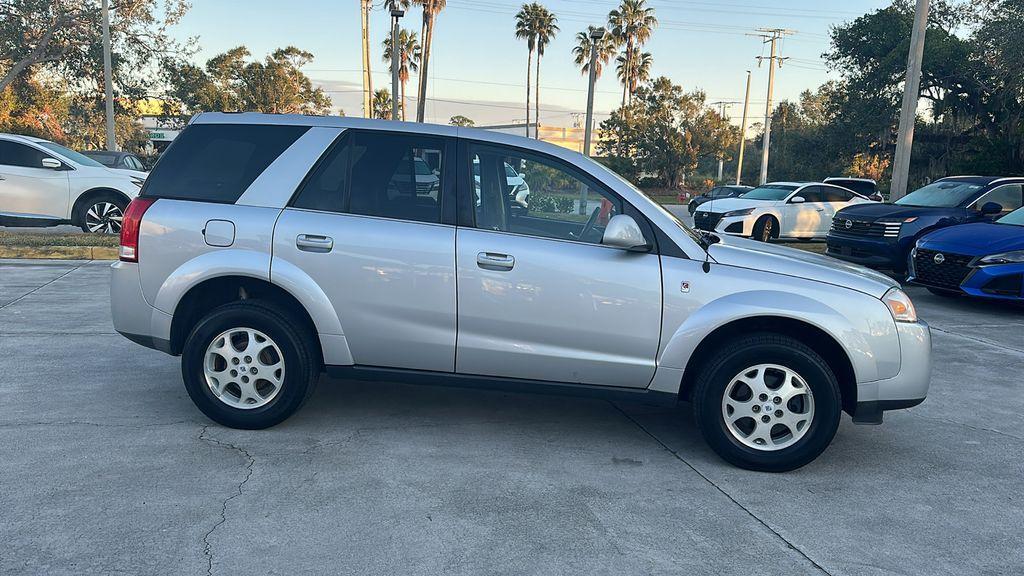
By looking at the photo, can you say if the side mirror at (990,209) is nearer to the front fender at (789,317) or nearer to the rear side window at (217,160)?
the front fender at (789,317)

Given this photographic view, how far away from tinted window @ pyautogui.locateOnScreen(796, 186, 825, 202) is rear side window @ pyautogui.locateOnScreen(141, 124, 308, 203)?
50.6 feet

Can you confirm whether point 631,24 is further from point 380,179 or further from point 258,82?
point 380,179

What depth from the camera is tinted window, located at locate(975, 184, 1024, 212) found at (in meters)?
11.6

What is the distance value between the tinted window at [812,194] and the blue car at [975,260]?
7763 millimetres

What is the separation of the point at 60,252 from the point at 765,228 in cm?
1353

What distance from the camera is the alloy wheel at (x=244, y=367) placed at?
4.45 meters

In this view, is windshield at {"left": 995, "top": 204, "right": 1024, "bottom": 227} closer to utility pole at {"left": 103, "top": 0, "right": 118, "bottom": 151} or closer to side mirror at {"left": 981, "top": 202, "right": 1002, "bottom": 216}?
side mirror at {"left": 981, "top": 202, "right": 1002, "bottom": 216}

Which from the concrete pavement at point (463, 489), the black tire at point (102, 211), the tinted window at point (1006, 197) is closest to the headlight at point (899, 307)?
the concrete pavement at point (463, 489)

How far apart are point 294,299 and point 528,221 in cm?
143

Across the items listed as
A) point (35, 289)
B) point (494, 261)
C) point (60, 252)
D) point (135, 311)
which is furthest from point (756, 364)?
point (60, 252)

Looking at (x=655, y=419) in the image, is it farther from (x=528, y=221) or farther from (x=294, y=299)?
(x=294, y=299)

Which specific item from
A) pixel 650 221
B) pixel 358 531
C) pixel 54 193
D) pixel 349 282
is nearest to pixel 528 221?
pixel 650 221

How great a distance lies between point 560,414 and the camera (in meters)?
5.19

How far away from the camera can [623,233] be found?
4172mm
